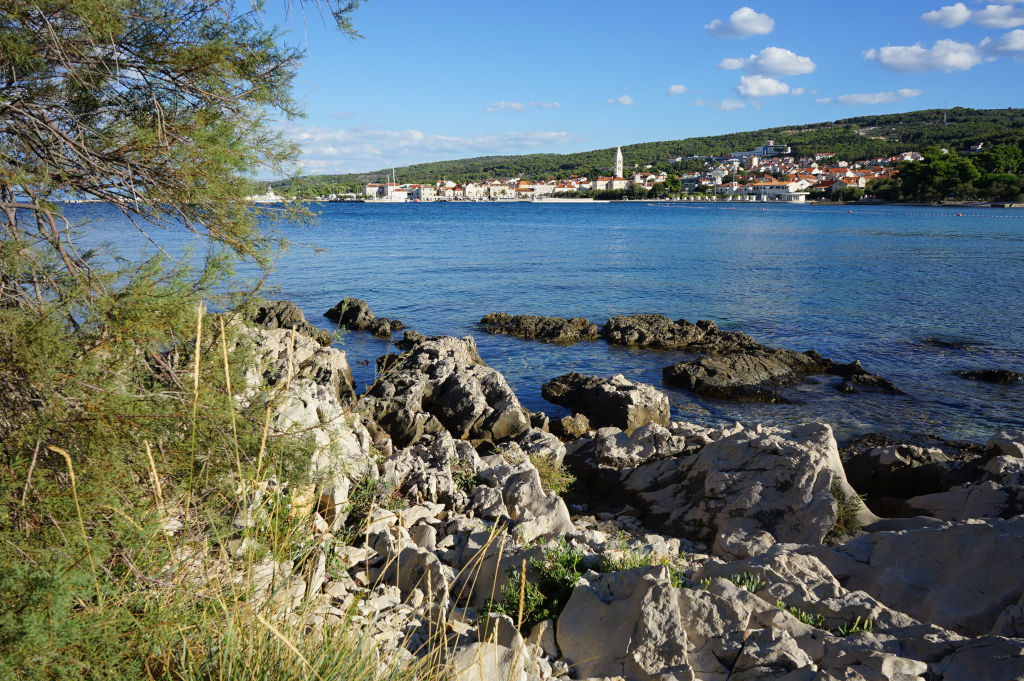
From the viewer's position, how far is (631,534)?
23.0 ft

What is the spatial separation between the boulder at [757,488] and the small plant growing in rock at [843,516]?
53mm

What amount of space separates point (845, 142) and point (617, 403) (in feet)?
601

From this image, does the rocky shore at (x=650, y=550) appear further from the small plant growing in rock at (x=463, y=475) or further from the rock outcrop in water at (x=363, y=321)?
the rock outcrop in water at (x=363, y=321)

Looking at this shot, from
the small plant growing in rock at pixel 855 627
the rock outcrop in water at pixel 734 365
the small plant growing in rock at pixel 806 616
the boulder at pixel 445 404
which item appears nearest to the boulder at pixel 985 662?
the small plant growing in rock at pixel 855 627

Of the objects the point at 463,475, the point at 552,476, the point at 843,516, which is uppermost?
the point at 463,475

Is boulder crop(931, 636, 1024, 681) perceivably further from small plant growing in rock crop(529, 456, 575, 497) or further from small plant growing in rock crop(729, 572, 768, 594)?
small plant growing in rock crop(529, 456, 575, 497)

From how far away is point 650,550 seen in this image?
5.58 meters

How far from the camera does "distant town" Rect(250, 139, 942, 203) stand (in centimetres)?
13575

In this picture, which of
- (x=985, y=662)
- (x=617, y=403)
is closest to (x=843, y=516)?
(x=985, y=662)

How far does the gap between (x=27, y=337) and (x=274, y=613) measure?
2.07m

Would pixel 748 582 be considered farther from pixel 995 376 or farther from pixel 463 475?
pixel 995 376

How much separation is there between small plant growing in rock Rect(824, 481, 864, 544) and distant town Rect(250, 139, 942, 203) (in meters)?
133

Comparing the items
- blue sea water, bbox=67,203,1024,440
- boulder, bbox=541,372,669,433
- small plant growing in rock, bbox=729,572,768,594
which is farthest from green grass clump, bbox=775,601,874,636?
boulder, bbox=541,372,669,433

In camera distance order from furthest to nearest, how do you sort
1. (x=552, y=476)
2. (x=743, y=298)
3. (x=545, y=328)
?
(x=743, y=298), (x=545, y=328), (x=552, y=476)
